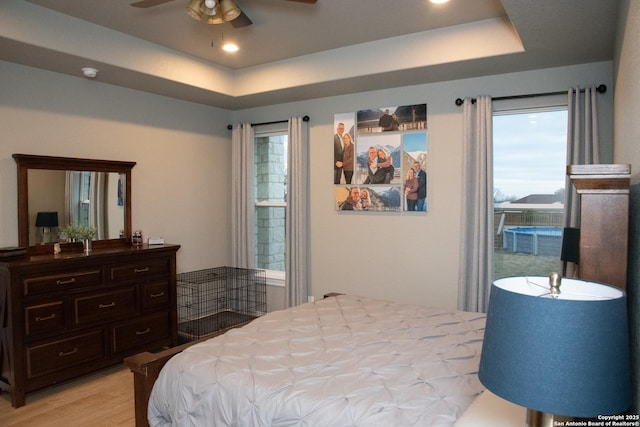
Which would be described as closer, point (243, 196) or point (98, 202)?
point (98, 202)

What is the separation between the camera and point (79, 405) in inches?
121

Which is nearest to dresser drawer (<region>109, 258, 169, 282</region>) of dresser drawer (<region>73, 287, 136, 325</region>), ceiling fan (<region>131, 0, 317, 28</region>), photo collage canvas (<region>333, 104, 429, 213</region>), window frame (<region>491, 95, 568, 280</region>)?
dresser drawer (<region>73, 287, 136, 325</region>)

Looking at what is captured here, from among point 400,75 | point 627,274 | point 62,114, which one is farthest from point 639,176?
point 62,114

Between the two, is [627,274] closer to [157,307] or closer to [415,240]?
[415,240]

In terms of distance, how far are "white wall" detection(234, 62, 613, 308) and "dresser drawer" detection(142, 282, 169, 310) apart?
1560 mm

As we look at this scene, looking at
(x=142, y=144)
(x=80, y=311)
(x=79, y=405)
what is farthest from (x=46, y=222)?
(x=79, y=405)

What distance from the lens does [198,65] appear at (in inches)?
166

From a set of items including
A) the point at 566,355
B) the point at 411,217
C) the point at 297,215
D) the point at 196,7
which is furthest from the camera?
the point at 297,215

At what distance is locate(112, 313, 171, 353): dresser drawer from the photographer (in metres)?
3.67

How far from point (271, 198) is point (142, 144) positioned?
5.12 feet

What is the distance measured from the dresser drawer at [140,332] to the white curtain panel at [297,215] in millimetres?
1349

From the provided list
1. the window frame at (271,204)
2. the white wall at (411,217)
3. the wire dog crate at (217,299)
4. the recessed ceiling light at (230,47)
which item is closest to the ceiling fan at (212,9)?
the recessed ceiling light at (230,47)

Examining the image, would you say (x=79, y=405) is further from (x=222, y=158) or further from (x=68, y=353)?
(x=222, y=158)

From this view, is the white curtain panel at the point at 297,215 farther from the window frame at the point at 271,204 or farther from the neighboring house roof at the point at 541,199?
the neighboring house roof at the point at 541,199
